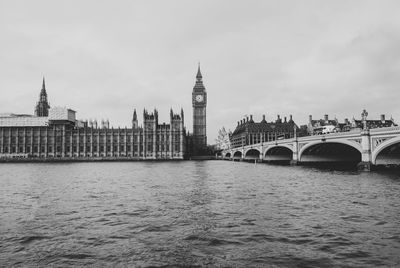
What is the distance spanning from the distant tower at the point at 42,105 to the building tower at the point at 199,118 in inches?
3141

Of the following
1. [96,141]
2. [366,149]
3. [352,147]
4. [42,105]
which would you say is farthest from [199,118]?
[366,149]

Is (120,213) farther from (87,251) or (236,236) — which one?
(236,236)

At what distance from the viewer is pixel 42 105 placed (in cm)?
16812

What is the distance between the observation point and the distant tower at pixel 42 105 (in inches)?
6570

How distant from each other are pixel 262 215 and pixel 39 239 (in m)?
10.4

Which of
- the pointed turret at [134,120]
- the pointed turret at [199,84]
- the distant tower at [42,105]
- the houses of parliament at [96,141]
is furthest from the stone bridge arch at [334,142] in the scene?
the distant tower at [42,105]

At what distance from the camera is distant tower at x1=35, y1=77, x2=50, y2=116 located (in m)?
167

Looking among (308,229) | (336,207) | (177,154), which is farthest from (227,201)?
(177,154)

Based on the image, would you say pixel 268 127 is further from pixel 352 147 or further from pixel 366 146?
pixel 366 146

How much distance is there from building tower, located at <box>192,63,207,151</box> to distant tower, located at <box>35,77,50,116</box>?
7977cm

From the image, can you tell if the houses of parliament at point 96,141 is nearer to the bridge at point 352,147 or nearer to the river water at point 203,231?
the bridge at point 352,147

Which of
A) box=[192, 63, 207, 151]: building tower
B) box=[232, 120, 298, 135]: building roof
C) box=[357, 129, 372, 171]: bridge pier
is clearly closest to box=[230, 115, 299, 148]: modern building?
box=[232, 120, 298, 135]: building roof

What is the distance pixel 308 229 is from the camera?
13539 millimetres

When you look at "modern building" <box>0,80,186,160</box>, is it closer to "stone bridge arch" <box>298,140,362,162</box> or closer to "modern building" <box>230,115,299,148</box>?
"modern building" <box>230,115,299,148</box>
